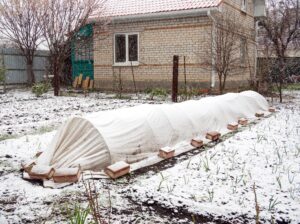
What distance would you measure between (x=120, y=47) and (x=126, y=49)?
543 millimetres

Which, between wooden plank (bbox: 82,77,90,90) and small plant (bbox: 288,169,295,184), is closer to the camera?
small plant (bbox: 288,169,295,184)

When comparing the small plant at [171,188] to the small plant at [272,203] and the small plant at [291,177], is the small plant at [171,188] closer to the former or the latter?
the small plant at [272,203]

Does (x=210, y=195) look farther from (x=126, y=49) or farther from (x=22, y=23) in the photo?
(x=22, y=23)

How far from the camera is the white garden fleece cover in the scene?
397 cm

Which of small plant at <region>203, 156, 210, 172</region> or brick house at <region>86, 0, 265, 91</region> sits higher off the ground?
brick house at <region>86, 0, 265, 91</region>

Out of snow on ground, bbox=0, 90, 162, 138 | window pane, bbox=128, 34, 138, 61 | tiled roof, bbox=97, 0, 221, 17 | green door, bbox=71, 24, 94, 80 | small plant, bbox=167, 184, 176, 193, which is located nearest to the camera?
small plant, bbox=167, 184, 176, 193

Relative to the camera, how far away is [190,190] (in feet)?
11.2

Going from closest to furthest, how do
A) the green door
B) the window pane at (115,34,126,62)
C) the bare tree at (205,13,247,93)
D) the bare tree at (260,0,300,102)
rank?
1. the bare tree at (205,13,247,93)
2. the window pane at (115,34,126,62)
3. the green door
4. the bare tree at (260,0,300,102)

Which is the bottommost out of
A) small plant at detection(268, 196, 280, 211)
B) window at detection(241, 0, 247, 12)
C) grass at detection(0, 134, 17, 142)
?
small plant at detection(268, 196, 280, 211)

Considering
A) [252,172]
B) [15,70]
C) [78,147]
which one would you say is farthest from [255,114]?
[15,70]

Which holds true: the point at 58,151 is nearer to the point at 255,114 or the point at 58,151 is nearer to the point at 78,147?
the point at 78,147

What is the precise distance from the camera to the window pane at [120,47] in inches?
606

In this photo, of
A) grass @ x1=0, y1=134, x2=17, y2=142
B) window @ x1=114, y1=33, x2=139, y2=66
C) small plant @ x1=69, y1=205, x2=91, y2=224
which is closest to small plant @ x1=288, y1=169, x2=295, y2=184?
small plant @ x1=69, y1=205, x2=91, y2=224

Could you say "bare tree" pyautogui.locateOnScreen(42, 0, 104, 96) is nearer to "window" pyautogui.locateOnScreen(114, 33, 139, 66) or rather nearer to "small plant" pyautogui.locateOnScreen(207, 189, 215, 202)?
"window" pyautogui.locateOnScreen(114, 33, 139, 66)
